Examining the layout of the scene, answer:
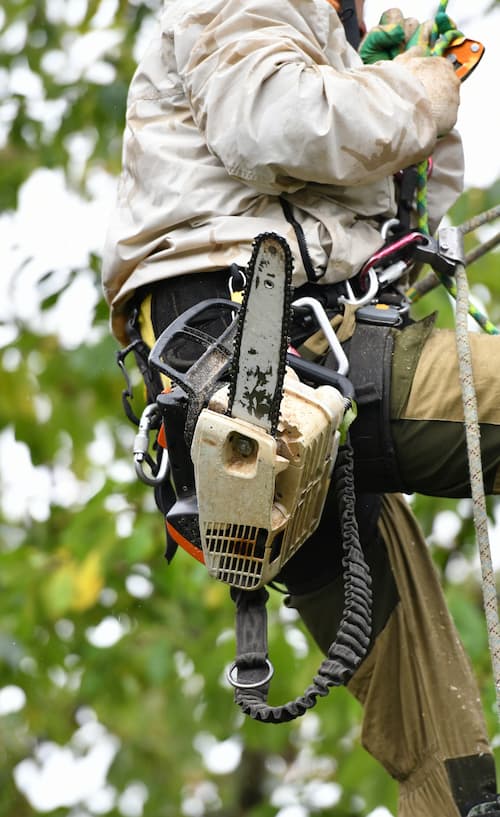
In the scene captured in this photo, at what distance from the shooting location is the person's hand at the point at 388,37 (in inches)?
98.7

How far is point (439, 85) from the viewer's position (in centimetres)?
228

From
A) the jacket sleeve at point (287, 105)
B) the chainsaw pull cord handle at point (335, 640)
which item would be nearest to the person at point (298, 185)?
the jacket sleeve at point (287, 105)

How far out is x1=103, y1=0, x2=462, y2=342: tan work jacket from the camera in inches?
82.7

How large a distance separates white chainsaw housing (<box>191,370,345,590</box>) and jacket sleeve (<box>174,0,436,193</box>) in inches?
13.3

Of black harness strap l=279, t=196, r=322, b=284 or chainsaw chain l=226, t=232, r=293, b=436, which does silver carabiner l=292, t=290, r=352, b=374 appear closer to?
black harness strap l=279, t=196, r=322, b=284

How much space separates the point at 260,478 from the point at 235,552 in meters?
0.15

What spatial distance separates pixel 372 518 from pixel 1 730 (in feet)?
17.2

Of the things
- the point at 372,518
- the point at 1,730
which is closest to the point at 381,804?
the point at 372,518

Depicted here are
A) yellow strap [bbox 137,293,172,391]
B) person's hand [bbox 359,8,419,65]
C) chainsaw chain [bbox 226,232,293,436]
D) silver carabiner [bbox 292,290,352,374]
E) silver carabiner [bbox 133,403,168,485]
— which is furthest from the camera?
person's hand [bbox 359,8,419,65]

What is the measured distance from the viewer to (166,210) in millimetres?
2205

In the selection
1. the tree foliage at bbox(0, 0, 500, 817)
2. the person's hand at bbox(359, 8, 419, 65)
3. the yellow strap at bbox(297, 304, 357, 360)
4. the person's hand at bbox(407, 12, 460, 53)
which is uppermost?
the person's hand at bbox(407, 12, 460, 53)

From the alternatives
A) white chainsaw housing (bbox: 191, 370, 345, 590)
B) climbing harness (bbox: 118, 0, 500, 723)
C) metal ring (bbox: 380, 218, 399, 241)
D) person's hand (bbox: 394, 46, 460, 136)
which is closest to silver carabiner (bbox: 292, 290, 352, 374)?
climbing harness (bbox: 118, 0, 500, 723)

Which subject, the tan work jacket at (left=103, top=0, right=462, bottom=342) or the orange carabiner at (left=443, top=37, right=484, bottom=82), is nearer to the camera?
the tan work jacket at (left=103, top=0, right=462, bottom=342)

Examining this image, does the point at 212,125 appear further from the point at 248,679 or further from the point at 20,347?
the point at 20,347
